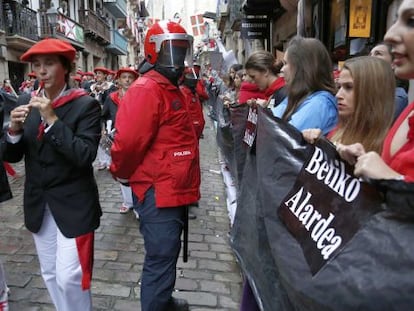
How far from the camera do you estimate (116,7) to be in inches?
1521

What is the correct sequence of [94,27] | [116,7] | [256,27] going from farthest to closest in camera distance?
1. [116,7]
2. [94,27]
3. [256,27]

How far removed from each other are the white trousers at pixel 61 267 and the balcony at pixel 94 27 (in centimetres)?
2818

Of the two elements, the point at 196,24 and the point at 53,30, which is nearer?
the point at 53,30

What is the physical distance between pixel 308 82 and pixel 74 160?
1.51 metres

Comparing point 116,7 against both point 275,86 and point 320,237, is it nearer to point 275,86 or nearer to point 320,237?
point 275,86

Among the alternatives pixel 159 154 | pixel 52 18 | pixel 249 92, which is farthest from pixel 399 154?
pixel 52 18

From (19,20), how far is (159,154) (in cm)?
1861

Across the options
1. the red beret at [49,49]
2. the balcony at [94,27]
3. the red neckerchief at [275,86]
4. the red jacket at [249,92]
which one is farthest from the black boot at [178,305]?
the balcony at [94,27]

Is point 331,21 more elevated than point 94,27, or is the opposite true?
point 94,27

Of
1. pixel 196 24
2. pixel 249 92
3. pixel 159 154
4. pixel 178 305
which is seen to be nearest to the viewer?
pixel 159 154

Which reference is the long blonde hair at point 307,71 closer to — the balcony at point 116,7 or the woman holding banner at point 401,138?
the woman holding banner at point 401,138

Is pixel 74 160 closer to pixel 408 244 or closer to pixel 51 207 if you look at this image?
pixel 51 207

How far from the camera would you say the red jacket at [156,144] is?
2.60 meters

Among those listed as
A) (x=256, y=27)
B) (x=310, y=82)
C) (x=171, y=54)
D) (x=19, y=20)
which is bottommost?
(x=310, y=82)
